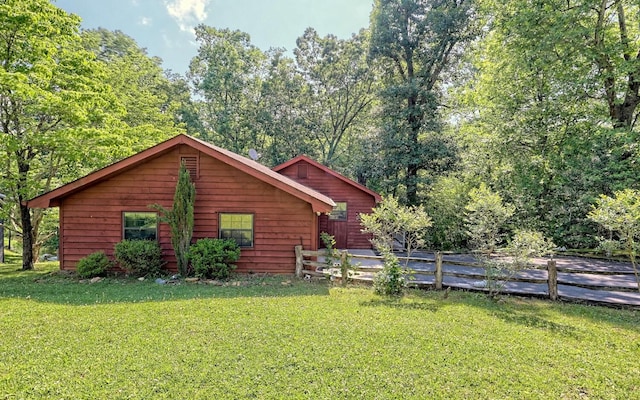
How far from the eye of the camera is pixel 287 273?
33.0ft

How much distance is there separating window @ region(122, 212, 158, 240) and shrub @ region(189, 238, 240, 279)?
1.73 m

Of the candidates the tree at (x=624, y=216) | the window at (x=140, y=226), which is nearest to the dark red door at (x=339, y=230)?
the window at (x=140, y=226)

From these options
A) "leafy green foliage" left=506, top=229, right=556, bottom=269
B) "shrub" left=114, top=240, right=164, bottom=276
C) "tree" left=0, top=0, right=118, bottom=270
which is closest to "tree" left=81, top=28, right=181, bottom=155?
"tree" left=0, top=0, right=118, bottom=270

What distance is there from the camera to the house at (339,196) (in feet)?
54.0

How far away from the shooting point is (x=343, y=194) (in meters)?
16.6

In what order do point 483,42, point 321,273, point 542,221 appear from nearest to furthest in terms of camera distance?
point 321,273 < point 542,221 < point 483,42

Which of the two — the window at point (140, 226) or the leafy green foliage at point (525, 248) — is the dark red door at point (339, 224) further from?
the leafy green foliage at point (525, 248)

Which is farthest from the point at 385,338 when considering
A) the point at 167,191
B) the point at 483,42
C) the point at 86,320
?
the point at 483,42

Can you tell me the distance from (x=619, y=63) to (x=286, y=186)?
537 inches

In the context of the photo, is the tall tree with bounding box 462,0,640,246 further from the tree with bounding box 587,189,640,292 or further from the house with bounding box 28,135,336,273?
the house with bounding box 28,135,336,273

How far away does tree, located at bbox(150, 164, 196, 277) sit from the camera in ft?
30.0

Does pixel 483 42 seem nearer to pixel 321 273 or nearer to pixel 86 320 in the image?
pixel 321 273

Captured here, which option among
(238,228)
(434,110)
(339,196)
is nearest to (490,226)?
(238,228)

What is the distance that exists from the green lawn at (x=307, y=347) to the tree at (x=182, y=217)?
1.94 metres
